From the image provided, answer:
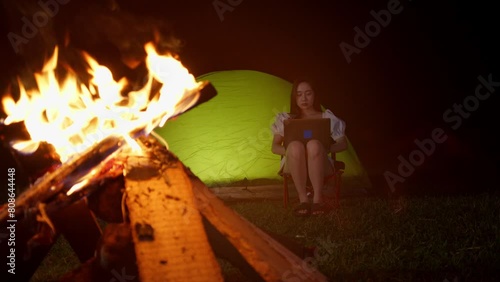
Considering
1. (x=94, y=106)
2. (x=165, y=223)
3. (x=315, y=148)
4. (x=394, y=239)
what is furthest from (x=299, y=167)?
(x=165, y=223)

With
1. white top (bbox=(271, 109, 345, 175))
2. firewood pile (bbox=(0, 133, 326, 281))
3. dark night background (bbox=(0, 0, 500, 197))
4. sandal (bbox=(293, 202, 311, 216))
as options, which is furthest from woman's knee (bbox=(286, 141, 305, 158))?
firewood pile (bbox=(0, 133, 326, 281))

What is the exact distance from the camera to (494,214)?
4316 mm

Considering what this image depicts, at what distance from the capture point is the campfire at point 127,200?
1996 millimetres

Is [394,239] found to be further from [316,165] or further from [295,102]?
[295,102]

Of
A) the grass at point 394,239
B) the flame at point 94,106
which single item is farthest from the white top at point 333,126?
the flame at point 94,106

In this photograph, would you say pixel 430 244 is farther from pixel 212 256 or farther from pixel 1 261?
pixel 1 261

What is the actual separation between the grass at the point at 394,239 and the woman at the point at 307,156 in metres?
0.25

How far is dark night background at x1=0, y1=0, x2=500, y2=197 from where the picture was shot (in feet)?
23.4

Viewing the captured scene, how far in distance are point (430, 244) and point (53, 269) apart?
2.97m

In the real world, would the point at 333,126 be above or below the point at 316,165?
above

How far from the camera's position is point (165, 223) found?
204 cm

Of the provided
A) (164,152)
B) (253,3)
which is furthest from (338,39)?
(164,152)

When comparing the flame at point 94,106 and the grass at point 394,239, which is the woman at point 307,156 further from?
the flame at point 94,106

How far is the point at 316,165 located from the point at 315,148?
192 millimetres
